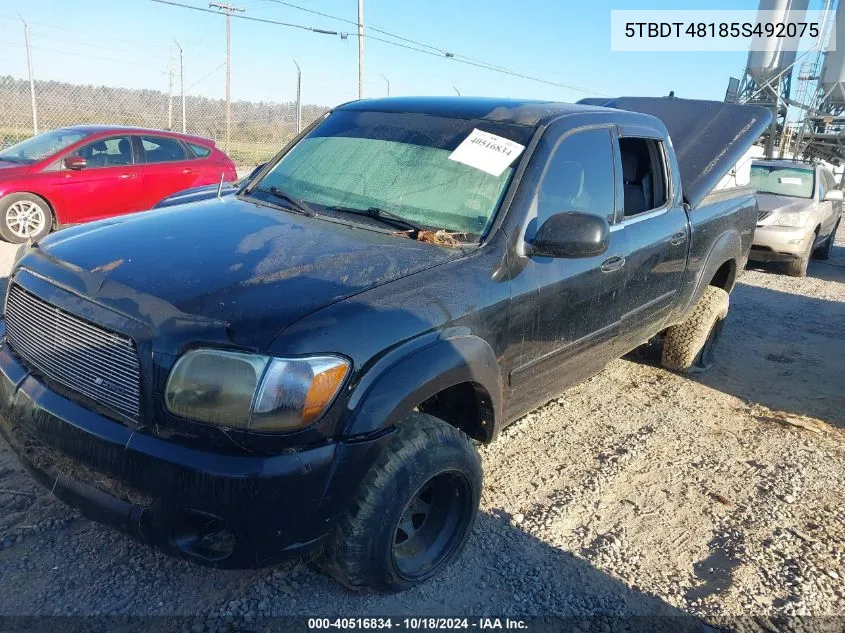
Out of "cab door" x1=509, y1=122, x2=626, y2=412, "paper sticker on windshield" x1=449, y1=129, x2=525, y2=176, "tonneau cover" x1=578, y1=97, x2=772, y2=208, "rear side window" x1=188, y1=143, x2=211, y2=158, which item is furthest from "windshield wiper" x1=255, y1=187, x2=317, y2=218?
"rear side window" x1=188, y1=143, x2=211, y2=158

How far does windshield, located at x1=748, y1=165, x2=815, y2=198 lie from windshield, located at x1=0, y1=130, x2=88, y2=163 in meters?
10.3

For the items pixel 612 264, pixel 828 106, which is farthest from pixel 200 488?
pixel 828 106

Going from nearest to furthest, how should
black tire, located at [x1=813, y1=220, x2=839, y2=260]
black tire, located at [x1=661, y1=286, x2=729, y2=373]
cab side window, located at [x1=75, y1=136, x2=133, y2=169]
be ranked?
black tire, located at [x1=661, y1=286, x2=729, y2=373] → cab side window, located at [x1=75, y1=136, x2=133, y2=169] → black tire, located at [x1=813, y1=220, x2=839, y2=260]

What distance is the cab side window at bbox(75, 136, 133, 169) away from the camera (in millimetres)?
8500

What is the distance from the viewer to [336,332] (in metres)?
2.07

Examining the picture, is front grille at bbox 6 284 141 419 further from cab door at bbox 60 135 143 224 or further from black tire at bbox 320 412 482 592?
cab door at bbox 60 135 143 224

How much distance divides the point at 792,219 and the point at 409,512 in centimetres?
910

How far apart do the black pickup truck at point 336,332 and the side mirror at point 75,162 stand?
18.9ft

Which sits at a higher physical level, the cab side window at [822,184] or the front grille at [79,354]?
the cab side window at [822,184]

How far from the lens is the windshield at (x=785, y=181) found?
10.3 metres

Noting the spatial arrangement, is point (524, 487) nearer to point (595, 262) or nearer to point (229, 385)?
point (595, 262)

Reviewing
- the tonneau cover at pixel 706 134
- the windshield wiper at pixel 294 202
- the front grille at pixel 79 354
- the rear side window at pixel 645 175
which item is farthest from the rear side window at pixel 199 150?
the front grille at pixel 79 354

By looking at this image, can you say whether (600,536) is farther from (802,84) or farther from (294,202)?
(802,84)

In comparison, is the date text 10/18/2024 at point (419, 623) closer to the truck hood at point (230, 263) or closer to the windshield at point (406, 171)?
the truck hood at point (230, 263)
